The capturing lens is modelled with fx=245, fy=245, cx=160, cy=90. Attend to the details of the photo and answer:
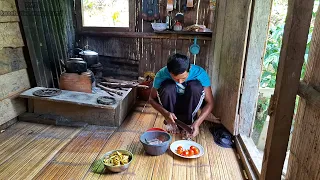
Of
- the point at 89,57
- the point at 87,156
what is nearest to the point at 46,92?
the point at 89,57

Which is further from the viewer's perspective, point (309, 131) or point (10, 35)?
point (10, 35)

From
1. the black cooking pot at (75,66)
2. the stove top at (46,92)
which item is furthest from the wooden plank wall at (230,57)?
the stove top at (46,92)

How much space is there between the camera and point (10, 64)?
2826mm

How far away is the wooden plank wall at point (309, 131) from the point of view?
1176 millimetres

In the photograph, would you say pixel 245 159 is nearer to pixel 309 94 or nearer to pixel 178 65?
pixel 178 65

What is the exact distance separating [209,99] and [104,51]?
90.8 inches

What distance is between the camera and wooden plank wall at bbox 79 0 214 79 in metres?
3.73

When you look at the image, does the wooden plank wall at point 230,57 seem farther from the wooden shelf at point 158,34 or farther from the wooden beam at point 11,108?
the wooden beam at point 11,108

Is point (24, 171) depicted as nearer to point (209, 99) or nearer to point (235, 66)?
point (209, 99)

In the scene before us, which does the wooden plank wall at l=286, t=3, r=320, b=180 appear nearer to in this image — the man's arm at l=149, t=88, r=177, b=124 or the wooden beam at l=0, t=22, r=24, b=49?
the man's arm at l=149, t=88, r=177, b=124

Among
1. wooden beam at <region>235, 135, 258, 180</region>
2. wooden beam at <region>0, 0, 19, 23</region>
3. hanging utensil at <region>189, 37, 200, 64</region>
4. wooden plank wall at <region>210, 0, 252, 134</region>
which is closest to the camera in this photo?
wooden beam at <region>235, 135, 258, 180</region>

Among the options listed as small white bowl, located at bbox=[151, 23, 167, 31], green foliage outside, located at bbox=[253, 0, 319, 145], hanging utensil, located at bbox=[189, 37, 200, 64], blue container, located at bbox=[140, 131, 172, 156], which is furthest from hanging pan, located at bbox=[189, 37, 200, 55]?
blue container, located at bbox=[140, 131, 172, 156]

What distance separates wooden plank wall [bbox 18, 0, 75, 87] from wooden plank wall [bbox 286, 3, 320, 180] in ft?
9.80

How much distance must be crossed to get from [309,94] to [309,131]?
193mm
